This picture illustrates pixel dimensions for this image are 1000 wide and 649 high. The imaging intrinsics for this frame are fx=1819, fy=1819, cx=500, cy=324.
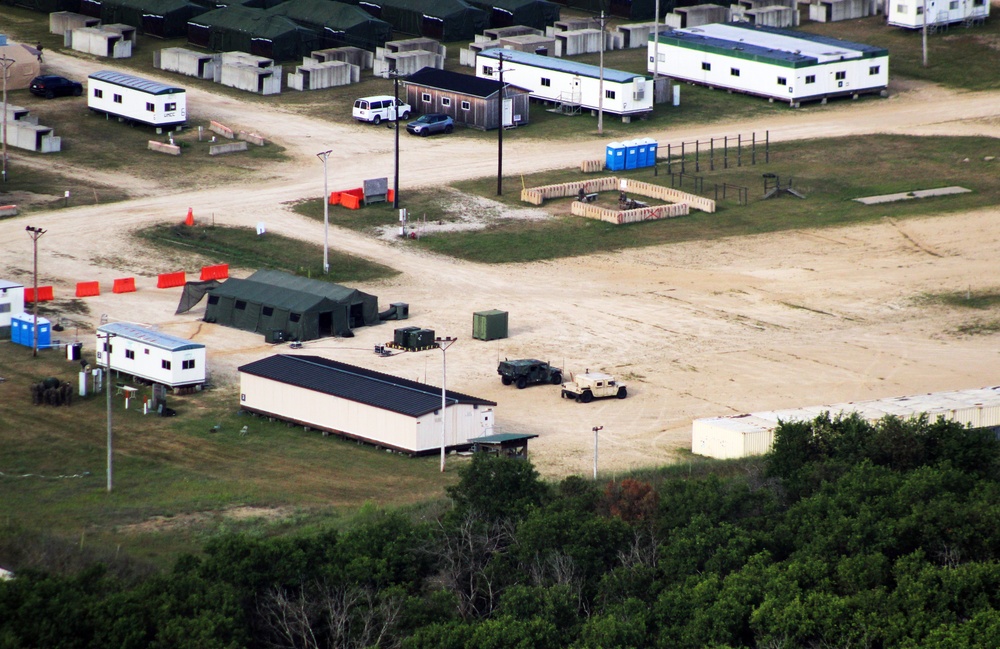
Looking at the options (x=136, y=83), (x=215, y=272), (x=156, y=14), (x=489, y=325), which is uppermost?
(x=156, y=14)

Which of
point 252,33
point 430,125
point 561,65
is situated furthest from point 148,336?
point 252,33

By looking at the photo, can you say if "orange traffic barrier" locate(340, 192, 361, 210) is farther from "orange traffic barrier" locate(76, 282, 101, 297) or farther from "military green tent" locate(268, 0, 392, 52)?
"military green tent" locate(268, 0, 392, 52)

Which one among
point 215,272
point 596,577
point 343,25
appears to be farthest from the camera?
point 343,25

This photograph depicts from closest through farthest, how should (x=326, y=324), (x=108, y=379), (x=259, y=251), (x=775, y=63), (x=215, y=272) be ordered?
(x=108, y=379) → (x=326, y=324) → (x=215, y=272) → (x=259, y=251) → (x=775, y=63)

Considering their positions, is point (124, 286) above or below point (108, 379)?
below

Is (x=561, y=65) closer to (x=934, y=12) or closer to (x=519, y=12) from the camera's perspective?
(x=519, y=12)

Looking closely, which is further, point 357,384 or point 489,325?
point 489,325

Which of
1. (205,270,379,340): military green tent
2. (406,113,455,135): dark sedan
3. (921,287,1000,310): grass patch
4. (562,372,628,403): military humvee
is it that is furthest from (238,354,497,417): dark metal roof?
(406,113,455,135): dark sedan

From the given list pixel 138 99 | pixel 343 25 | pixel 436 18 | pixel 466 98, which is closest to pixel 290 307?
pixel 138 99
